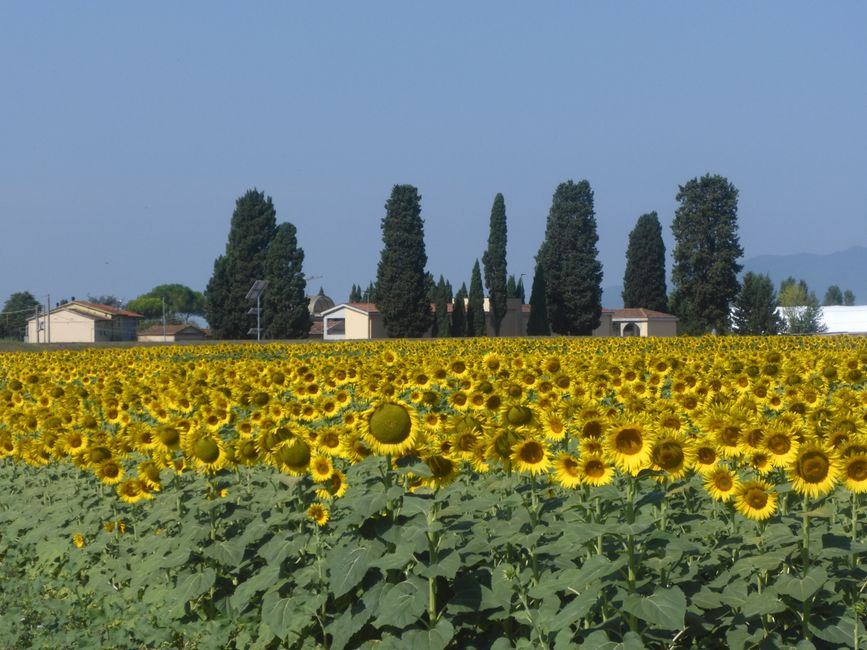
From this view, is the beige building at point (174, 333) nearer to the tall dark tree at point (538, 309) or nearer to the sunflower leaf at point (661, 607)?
the tall dark tree at point (538, 309)

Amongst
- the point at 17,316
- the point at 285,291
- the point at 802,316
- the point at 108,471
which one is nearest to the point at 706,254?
the point at 285,291

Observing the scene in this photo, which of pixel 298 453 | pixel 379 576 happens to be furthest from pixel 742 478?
pixel 298 453

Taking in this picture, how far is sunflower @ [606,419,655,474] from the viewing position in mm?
5012

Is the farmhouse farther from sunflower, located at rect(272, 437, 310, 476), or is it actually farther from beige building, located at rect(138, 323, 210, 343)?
sunflower, located at rect(272, 437, 310, 476)

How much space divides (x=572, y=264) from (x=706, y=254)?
35.1 feet

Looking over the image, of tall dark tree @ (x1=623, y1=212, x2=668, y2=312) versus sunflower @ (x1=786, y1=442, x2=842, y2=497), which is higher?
tall dark tree @ (x1=623, y1=212, x2=668, y2=312)

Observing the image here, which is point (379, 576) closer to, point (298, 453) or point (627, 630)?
point (298, 453)

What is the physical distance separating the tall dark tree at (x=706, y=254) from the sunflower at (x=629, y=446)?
7871 cm

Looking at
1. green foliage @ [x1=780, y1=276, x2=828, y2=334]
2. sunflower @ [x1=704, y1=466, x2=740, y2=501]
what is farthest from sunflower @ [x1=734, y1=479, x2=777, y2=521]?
green foliage @ [x1=780, y1=276, x2=828, y2=334]

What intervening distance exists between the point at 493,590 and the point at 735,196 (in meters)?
85.2

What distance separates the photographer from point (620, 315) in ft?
314

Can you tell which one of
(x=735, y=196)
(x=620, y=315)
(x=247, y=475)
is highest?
(x=735, y=196)

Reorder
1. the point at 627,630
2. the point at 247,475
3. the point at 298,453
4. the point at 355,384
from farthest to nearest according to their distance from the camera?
1. the point at 355,384
2. the point at 247,475
3. the point at 298,453
4. the point at 627,630

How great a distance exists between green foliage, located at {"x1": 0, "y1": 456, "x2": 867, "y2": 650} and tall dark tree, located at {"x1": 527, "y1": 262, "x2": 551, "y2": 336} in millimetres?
74237
